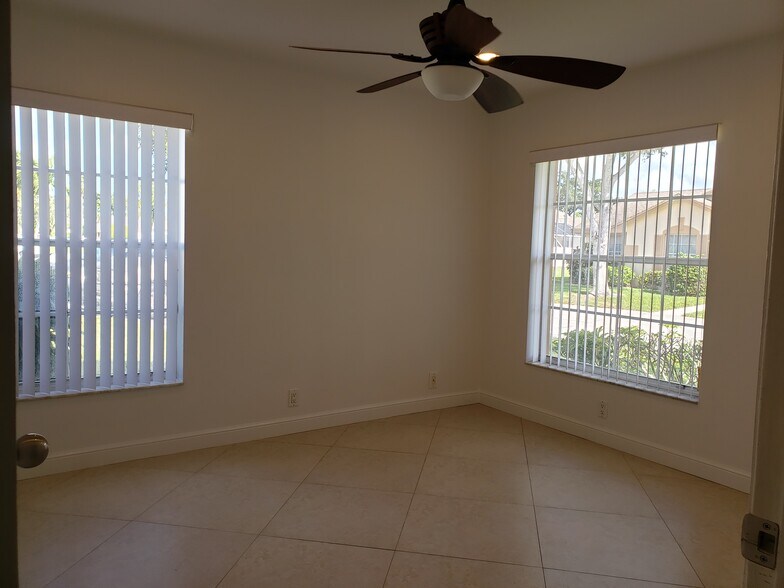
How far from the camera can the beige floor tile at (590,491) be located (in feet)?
9.16

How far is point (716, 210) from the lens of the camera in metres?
3.08

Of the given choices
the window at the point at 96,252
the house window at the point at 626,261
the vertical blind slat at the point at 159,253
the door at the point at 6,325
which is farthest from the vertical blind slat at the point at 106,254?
the house window at the point at 626,261

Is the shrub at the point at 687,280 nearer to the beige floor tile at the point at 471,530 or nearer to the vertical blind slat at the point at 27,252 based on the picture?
the beige floor tile at the point at 471,530

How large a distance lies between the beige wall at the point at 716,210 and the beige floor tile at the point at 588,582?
130 centimetres

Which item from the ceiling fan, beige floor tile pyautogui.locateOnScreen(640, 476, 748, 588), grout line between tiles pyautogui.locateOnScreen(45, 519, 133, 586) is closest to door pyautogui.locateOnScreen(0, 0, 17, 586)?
the ceiling fan

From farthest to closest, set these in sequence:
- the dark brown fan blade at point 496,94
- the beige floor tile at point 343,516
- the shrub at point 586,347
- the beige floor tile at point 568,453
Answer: the shrub at point 586,347 → the beige floor tile at point 568,453 → the beige floor tile at point 343,516 → the dark brown fan blade at point 496,94

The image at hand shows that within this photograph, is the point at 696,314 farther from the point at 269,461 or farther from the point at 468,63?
the point at 269,461

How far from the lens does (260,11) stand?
8.98ft

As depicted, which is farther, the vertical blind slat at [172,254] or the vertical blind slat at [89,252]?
the vertical blind slat at [172,254]

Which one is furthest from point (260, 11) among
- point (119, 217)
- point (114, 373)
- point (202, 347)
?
point (114, 373)

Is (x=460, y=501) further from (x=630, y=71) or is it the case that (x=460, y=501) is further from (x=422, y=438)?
(x=630, y=71)

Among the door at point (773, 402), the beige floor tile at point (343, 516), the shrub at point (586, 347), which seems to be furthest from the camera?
the shrub at point (586, 347)

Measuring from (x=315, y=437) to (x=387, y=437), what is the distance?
516 mm

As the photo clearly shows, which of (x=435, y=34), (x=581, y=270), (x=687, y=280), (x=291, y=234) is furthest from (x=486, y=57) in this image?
(x=581, y=270)
